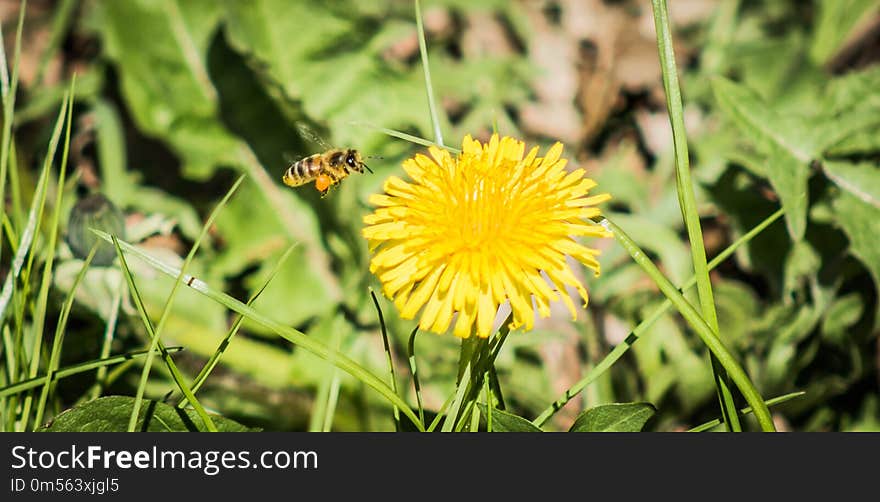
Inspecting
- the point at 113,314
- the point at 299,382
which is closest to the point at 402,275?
the point at 113,314

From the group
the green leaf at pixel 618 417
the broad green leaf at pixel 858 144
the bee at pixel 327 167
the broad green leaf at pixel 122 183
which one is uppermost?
the broad green leaf at pixel 122 183

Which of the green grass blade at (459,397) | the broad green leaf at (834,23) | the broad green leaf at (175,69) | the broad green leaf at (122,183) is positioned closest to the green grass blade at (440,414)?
the green grass blade at (459,397)

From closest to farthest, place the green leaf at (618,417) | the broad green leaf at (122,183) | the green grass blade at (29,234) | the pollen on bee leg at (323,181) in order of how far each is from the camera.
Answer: the green leaf at (618,417) < the green grass blade at (29,234) < the pollen on bee leg at (323,181) < the broad green leaf at (122,183)

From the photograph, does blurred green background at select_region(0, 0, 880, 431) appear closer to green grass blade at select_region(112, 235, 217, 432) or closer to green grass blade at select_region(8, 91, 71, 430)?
green grass blade at select_region(8, 91, 71, 430)

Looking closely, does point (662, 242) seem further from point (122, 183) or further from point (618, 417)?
point (122, 183)

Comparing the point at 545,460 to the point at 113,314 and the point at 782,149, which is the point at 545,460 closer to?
the point at 113,314

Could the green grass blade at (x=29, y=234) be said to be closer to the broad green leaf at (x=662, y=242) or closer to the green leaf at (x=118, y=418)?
the green leaf at (x=118, y=418)

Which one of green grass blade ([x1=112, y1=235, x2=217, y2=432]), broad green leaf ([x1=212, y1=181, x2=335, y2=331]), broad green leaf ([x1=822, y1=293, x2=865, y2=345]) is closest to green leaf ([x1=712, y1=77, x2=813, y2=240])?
broad green leaf ([x1=822, y1=293, x2=865, y2=345])
